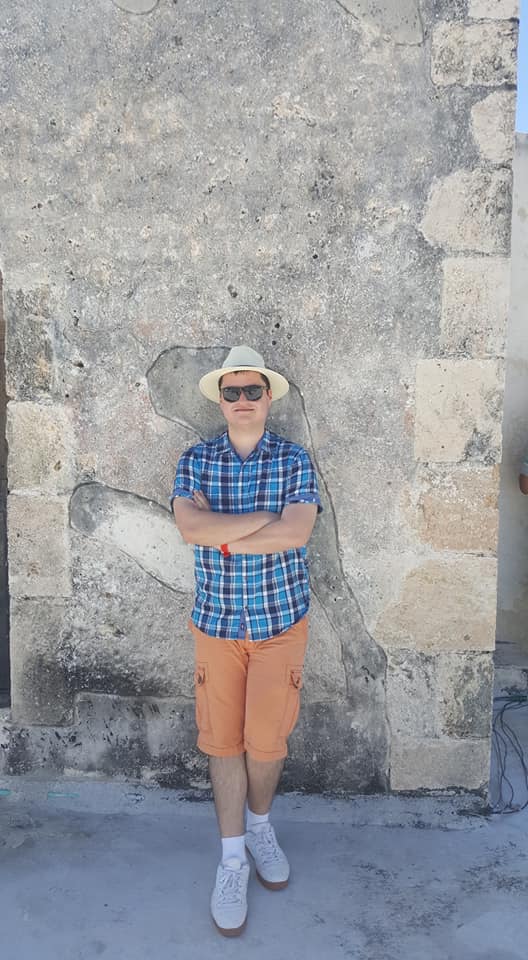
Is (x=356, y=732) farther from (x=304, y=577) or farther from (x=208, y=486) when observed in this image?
(x=208, y=486)

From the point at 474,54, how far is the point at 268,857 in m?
2.63

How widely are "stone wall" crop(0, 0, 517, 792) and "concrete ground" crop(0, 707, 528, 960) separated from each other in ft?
0.41

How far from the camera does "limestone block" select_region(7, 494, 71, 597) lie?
8.81ft

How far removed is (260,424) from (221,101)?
1.11m

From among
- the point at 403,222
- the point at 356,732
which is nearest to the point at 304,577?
the point at 356,732

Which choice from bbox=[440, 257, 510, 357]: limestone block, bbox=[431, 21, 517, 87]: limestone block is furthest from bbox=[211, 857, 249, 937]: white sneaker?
bbox=[431, 21, 517, 87]: limestone block

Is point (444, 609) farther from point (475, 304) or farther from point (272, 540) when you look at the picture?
point (475, 304)

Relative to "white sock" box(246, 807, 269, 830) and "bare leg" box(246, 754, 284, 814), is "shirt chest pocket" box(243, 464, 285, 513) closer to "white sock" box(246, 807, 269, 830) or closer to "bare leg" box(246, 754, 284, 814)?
"bare leg" box(246, 754, 284, 814)

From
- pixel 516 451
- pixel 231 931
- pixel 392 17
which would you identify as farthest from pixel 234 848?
pixel 392 17

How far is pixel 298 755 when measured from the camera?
8.87ft

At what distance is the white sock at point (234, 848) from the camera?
2.20m

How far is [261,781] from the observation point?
2275mm

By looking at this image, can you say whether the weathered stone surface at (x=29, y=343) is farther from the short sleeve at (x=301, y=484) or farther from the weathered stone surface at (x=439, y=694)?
the weathered stone surface at (x=439, y=694)

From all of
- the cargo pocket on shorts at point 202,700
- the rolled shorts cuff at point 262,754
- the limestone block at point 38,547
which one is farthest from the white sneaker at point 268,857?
the limestone block at point 38,547
